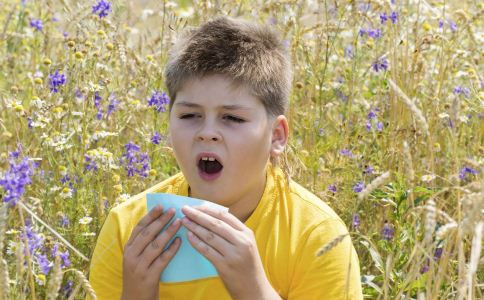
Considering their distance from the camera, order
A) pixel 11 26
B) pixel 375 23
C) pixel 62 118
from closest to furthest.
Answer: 1. pixel 62 118
2. pixel 375 23
3. pixel 11 26

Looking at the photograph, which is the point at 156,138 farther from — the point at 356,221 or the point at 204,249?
the point at 204,249

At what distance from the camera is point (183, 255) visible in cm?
235

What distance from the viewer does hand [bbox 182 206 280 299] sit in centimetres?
224

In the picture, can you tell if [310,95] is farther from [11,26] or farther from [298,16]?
[11,26]

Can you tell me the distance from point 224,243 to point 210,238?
38mm

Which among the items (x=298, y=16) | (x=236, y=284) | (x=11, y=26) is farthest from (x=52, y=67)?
(x=236, y=284)

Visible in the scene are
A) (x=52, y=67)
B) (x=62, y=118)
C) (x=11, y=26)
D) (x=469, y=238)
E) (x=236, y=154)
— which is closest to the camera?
(x=236, y=154)

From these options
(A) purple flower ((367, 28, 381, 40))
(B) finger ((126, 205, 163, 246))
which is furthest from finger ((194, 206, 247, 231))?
Answer: (A) purple flower ((367, 28, 381, 40))

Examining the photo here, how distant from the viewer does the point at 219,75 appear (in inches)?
102

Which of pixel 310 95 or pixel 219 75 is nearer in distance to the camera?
pixel 219 75

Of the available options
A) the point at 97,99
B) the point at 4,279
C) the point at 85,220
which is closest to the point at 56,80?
the point at 97,99

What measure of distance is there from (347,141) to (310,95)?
265 mm

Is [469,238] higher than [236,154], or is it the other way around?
[236,154]

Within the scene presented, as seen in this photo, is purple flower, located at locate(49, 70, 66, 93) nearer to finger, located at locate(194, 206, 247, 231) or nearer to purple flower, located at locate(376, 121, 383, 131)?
purple flower, located at locate(376, 121, 383, 131)
